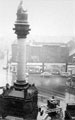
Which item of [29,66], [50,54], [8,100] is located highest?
[50,54]

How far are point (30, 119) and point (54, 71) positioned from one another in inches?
575

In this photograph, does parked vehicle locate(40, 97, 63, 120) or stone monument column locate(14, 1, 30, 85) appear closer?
parked vehicle locate(40, 97, 63, 120)

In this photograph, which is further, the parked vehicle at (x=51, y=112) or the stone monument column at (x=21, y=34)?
the stone monument column at (x=21, y=34)

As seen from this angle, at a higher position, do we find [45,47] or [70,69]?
[45,47]

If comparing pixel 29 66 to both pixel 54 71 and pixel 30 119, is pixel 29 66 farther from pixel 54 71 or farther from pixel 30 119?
pixel 30 119

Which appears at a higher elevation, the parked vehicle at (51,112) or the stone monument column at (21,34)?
the stone monument column at (21,34)

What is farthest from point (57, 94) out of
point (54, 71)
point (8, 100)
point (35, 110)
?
point (54, 71)

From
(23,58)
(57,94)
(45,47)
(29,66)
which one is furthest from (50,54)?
(23,58)

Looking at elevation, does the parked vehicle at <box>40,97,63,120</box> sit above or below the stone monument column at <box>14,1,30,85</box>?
below

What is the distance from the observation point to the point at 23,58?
11023 mm

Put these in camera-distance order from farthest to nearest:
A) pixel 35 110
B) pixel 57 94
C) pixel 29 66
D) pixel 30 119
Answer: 1. pixel 29 66
2. pixel 57 94
3. pixel 35 110
4. pixel 30 119

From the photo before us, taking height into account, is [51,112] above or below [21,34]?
below

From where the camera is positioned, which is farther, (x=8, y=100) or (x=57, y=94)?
(x=57, y=94)

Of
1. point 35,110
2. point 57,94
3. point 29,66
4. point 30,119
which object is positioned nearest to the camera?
point 30,119
